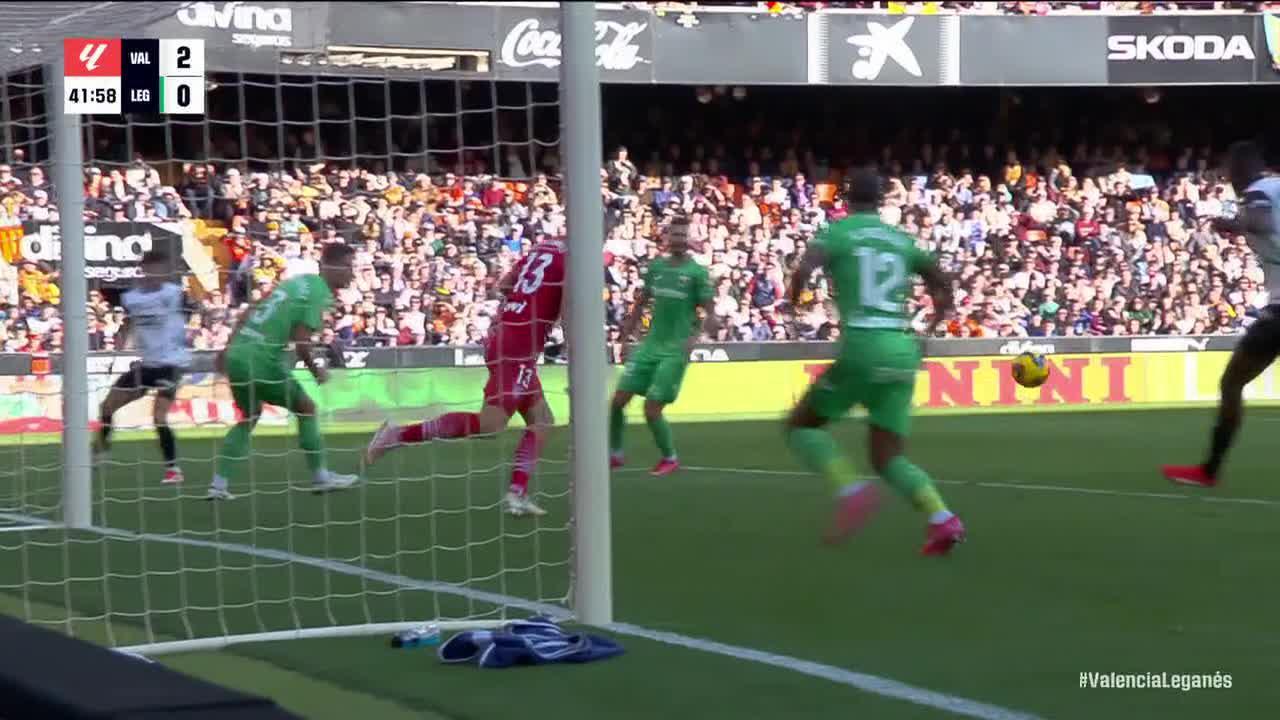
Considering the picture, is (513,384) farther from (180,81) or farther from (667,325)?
(180,81)

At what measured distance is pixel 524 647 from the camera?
641cm

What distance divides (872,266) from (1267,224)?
3852 mm

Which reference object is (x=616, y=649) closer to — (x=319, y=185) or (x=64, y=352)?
(x=64, y=352)

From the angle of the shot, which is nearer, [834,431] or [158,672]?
[158,672]

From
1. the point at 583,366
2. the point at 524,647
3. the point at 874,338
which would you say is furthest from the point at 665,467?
the point at 524,647

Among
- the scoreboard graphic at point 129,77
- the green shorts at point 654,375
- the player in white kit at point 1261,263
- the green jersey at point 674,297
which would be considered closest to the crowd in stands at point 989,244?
the scoreboard graphic at point 129,77

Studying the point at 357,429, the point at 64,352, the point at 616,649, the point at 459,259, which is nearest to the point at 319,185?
the point at 459,259

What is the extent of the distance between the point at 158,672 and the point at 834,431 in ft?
55.1

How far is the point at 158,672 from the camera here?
451 centimetres

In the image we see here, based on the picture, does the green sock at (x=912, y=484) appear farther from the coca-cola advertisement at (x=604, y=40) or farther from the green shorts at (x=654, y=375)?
the coca-cola advertisement at (x=604, y=40)

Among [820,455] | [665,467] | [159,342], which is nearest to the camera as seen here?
[820,455]

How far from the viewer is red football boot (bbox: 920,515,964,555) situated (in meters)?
8.80

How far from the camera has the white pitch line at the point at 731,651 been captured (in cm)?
559

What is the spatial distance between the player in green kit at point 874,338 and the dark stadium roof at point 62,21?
3185 millimetres
